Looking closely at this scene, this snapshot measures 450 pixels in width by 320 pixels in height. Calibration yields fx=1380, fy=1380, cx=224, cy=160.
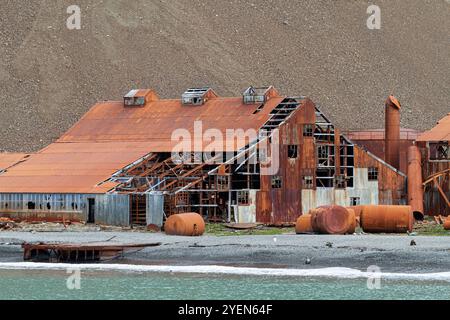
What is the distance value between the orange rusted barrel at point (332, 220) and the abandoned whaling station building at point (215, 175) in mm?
9871

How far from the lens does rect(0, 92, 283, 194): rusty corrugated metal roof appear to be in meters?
87.1

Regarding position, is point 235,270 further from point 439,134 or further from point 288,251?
point 439,134

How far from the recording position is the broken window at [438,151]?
295ft

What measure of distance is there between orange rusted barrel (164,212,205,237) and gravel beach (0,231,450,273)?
2.93 feet

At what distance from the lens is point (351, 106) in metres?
165

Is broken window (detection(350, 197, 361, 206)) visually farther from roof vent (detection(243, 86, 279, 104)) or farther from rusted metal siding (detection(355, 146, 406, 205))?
roof vent (detection(243, 86, 279, 104))

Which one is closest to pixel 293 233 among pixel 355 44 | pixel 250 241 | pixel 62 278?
pixel 250 241

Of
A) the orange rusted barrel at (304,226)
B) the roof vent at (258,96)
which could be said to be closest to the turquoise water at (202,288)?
the orange rusted barrel at (304,226)

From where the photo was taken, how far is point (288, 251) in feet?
222

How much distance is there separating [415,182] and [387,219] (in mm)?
12982

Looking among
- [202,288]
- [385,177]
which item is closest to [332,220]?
[202,288]

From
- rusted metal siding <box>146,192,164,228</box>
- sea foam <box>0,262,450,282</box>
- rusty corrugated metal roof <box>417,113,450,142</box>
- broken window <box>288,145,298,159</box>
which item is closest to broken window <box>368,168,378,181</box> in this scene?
rusty corrugated metal roof <box>417,113,450,142</box>
